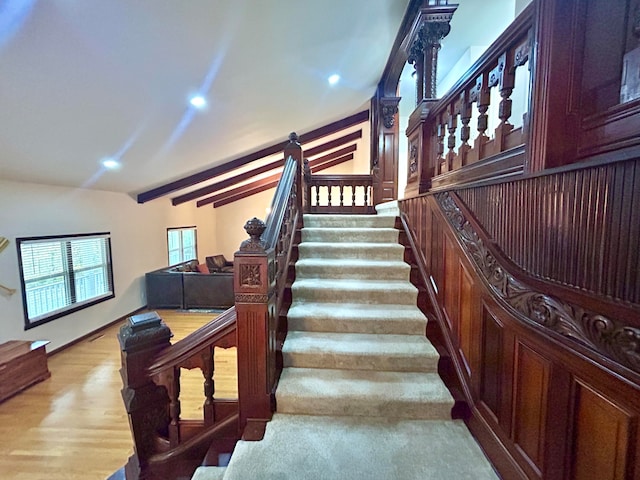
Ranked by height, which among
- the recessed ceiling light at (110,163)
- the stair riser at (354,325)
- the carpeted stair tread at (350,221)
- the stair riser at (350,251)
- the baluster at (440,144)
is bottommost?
the stair riser at (354,325)

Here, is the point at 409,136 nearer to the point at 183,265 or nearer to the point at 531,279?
the point at 531,279

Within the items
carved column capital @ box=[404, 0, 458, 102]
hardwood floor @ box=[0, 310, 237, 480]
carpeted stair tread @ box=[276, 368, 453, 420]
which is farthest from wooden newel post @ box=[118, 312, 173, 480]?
carved column capital @ box=[404, 0, 458, 102]

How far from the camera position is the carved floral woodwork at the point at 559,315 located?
0.72 m

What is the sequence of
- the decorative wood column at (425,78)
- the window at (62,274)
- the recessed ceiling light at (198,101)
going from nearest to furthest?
the decorative wood column at (425,78) < the recessed ceiling light at (198,101) < the window at (62,274)

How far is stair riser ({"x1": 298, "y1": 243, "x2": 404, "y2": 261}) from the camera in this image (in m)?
2.63

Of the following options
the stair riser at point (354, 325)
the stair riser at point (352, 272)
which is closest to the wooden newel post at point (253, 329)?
the stair riser at point (354, 325)

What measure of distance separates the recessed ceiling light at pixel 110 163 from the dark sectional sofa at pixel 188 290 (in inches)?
107

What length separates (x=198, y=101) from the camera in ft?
10.1

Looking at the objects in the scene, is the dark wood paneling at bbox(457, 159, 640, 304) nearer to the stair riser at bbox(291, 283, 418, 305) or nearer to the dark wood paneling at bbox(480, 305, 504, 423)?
the dark wood paneling at bbox(480, 305, 504, 423)

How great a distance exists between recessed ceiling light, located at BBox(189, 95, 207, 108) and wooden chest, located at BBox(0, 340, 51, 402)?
3.35 meters

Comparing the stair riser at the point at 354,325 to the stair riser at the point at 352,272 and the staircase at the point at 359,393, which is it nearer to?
the staircase at the point at 359,393

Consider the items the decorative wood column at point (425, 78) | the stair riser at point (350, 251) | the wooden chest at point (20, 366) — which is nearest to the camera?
the decorative wood column at point (425, 78)

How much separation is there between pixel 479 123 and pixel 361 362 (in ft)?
4.95

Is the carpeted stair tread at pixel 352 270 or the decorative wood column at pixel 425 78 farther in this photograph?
the carpeted stair tread at pixel 352 270
